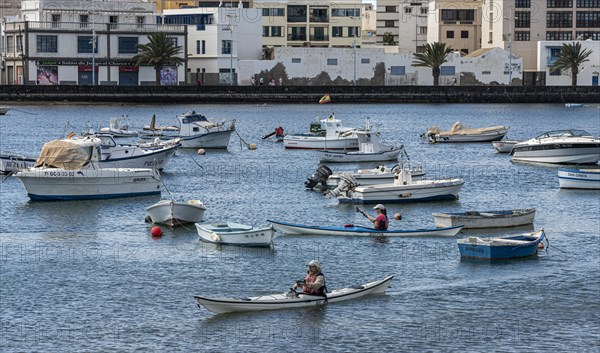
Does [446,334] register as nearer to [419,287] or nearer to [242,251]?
[419,287]

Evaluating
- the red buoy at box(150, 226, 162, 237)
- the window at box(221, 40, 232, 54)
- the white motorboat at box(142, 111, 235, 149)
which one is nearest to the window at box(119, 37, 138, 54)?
the window at box(221, 40, 232, 54)

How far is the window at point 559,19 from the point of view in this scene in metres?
174

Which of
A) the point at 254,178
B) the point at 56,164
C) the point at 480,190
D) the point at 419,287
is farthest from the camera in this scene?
the point at 254,178

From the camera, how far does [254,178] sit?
71.8 meters

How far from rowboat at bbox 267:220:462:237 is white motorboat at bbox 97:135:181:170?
18980 mm

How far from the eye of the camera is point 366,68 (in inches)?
6457

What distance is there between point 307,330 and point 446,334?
3.73 metres

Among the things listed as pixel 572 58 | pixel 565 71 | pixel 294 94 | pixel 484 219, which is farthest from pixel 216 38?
pixel 484 219

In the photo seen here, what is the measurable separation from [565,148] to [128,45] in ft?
272

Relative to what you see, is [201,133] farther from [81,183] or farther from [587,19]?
[587,19]

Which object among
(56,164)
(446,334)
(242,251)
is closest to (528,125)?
(56,164)

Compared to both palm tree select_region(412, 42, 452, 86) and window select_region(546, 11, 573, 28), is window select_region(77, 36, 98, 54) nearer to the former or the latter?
palm tree select_region(412, 42, 452, 86)

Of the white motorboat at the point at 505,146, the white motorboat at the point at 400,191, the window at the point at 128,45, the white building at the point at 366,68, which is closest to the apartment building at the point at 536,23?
the white building at the point at 366,68

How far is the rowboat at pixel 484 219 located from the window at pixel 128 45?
105 meters
